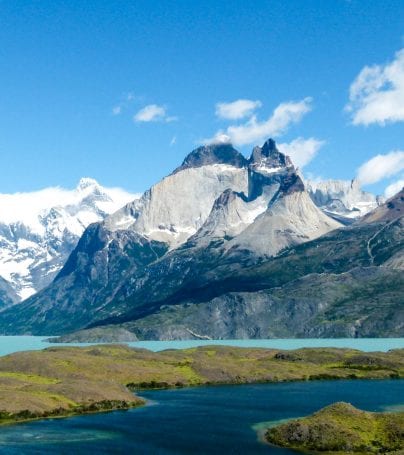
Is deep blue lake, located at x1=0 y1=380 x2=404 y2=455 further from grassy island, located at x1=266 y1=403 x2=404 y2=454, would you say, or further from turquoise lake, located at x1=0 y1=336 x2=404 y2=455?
grassy island, located at x1=266 y1=403 x2=404 y2=454

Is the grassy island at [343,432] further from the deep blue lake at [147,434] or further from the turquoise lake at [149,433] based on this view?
the deep blue lake at [147,434]

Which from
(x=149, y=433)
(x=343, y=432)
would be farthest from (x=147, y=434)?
(x=343, y=432)

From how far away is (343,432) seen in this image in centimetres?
14625

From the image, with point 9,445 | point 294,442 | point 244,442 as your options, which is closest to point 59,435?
point 9,445

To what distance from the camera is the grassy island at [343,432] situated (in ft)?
461

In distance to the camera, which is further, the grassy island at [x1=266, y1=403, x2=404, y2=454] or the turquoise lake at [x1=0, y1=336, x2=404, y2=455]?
the turquoise lake at [x1=0, y1=336, x2=404, y2=455]

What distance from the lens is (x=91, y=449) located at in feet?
479

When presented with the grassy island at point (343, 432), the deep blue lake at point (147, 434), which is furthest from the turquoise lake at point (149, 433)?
the grassy island at point (343, 432)

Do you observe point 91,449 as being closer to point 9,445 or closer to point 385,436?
point 9,445

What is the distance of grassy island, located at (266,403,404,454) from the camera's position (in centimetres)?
14062

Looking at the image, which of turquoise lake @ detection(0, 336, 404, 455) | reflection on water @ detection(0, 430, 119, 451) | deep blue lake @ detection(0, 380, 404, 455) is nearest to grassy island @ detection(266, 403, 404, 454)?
turquoise lake @ detection(0, 336, 404, 455)

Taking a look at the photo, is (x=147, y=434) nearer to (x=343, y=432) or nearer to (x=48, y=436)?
(x=48, y=436)

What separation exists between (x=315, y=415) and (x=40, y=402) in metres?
79.7

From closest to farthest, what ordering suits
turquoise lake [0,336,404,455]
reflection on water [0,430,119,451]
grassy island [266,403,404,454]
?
grassy island [266,403,404,454]
turquoise lake [0,336,404,455]
reflection on water [0,430,119,451]
